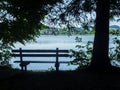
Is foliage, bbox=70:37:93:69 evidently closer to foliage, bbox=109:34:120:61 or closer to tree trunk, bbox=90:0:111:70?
foliage, bbox=109:34:120:61

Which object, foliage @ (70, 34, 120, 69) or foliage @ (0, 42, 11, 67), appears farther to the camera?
foliage @ (0, 42, 11, 67)

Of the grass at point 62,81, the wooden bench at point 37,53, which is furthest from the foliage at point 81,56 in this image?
the grass at point 62,81

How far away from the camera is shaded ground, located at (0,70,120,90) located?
8547mm

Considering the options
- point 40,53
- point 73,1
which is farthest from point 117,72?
point 40,53

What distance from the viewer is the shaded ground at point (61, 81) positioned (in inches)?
336

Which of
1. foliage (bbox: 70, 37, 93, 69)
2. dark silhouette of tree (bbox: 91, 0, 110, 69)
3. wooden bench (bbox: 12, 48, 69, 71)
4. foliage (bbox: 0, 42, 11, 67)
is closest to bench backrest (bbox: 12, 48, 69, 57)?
wooden bench (bbox: 12, 48, 69, 71)

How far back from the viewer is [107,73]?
11141mm

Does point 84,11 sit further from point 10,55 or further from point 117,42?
point 10,55

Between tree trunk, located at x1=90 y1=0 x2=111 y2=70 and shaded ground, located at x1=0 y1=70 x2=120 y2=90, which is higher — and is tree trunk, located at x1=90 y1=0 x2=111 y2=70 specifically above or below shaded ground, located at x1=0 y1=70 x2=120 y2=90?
above

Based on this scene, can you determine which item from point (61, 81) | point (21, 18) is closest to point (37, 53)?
point (21, 18)

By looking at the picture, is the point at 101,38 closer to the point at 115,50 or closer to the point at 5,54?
the point at 115,50

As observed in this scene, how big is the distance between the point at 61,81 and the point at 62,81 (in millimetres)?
31

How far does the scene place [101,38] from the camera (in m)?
11.5

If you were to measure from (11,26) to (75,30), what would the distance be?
3.17 meters
